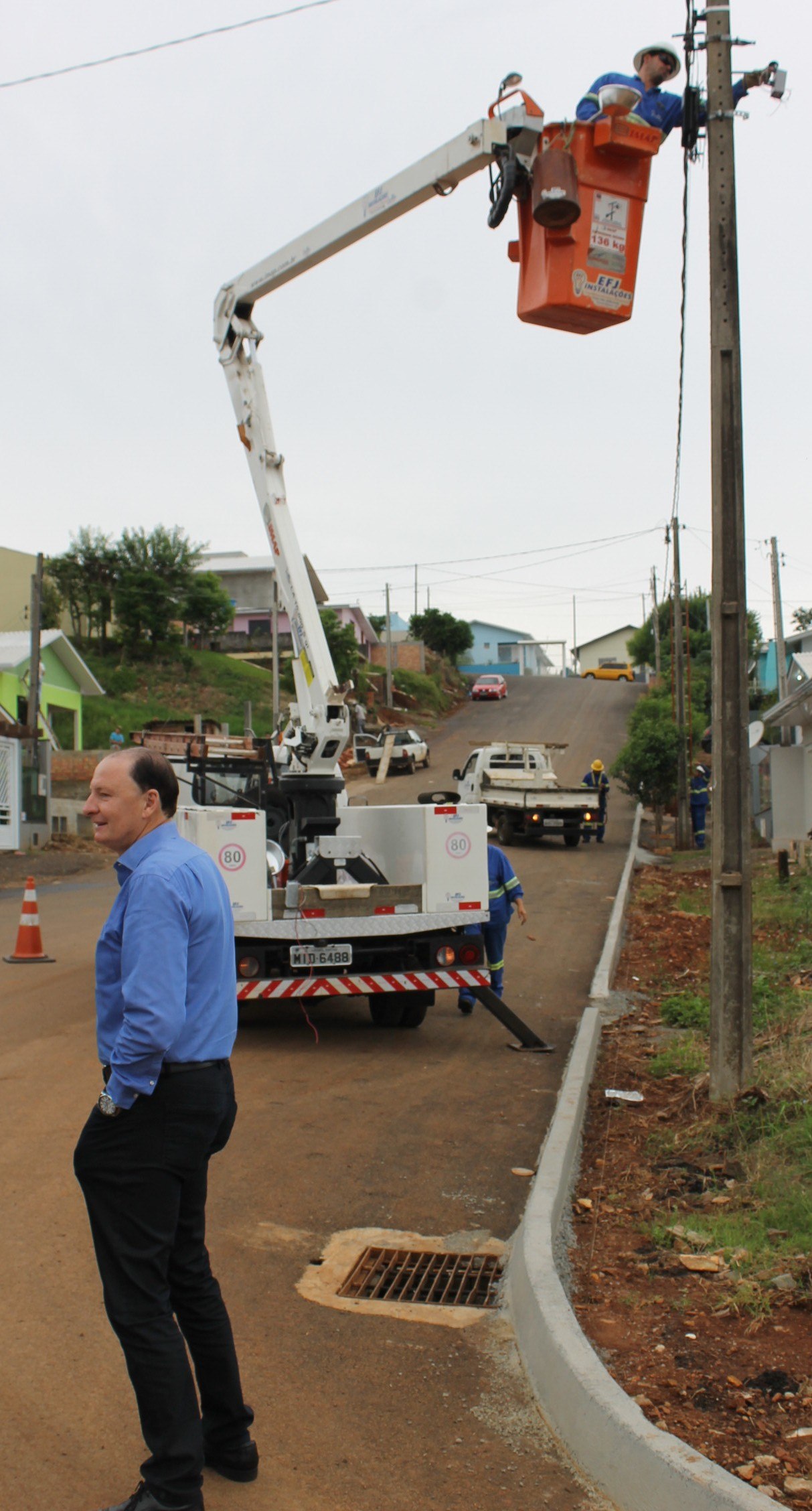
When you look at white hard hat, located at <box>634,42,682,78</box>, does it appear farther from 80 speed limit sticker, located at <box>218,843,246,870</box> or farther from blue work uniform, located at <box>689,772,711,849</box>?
blue work uniform, located at <box>689,772,711,849</box>

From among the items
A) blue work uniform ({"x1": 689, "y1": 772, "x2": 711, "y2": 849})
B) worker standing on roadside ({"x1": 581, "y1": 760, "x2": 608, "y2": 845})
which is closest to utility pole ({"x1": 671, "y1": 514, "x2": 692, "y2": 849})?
blue work uniform ({"x1": 689, "y1": 772, "x2": 711, "y2": 849})

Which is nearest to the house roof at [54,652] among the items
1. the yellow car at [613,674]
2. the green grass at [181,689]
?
the green grass at [181,689]

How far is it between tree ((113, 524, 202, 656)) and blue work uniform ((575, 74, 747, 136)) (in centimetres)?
4563

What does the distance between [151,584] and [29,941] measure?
40.3 m

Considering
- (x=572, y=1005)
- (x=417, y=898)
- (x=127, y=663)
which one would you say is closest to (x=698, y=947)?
(x=572, y=1005)

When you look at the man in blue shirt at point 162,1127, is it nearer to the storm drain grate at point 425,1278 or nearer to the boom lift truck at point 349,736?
the storm drain grate at point 425,1278

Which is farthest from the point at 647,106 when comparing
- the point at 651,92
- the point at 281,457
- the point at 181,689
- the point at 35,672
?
the point at 181,689

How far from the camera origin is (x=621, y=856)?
24344 millimetres

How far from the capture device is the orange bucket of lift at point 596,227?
23.3 feet

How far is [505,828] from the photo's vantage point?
25578 millimetres

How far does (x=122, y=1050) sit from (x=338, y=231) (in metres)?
9.69

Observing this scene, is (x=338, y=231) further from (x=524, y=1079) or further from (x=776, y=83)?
(x=524, y=1079)

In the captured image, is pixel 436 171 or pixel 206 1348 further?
pixel 436 171

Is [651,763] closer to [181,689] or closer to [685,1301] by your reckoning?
[685,1301]
